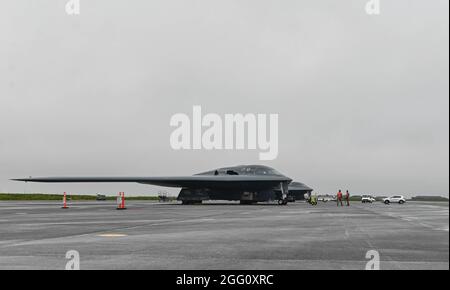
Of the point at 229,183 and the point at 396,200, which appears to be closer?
the point at 229,183

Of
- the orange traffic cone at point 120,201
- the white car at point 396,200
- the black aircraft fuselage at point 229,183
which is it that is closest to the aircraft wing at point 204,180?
the black aircraft fuselage at point 229,183

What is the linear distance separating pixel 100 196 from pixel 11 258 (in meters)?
97.6

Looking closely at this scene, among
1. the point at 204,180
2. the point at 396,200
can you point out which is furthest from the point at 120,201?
the point at 396,200

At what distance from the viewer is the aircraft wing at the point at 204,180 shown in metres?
46.6

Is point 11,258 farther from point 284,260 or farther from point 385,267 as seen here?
point 385,267

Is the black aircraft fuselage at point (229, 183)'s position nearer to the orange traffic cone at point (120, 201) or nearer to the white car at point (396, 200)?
the orange traffic cone at point (120, 201)

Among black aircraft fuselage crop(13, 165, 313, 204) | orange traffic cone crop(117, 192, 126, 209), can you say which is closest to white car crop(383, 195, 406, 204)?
black aircraft fuselage crop(13, 165, 313, 204)

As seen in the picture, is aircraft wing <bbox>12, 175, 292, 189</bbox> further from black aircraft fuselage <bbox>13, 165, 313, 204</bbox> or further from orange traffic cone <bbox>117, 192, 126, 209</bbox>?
orange traffic cone <bbox>117, 192, 126, 209</bbox>

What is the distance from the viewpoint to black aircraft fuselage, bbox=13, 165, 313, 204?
46938mm

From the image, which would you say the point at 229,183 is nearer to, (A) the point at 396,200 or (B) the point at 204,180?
(B) the point at 204,180

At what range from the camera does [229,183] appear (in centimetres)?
4791

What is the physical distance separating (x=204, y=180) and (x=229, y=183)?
259 cm
